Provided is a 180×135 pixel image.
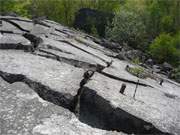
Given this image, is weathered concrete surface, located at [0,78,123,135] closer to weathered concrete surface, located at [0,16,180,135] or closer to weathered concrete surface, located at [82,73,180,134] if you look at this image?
weathered concrete surface, located at [0,16,180,135]

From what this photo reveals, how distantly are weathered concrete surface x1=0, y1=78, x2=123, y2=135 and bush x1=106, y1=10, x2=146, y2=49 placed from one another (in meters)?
13.6

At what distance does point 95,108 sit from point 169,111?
3.23 feet

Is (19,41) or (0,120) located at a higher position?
(0,120)

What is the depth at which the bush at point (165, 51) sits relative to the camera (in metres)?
15.4

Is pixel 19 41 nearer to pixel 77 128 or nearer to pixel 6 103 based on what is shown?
pixel 6 103

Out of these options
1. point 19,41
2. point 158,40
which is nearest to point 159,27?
point 158,40

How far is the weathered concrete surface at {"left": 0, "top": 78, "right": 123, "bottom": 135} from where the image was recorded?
110 inches

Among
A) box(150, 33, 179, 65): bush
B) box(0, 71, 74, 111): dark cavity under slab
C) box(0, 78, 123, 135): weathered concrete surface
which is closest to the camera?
box(0, 78, 123, 135): weathered concrete surface

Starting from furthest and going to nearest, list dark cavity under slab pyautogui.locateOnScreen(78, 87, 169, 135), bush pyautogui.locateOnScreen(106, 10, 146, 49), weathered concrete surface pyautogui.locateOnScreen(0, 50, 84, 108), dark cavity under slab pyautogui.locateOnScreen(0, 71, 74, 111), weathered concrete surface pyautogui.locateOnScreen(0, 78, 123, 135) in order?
bush pyautogui.locateOnScreen(106, 10, 146, 49)
weathered concrete surface pyautogui.locateOnScreen(0, 50, 84, 108)
dark cavity under slab pyautogui.locateOnScreen(0, 71, 74, 111)
dark cavity under slab pyautogui.locateOnScreen(78, 87, 169, 135)
weathered concrete surface pyautogui.locateOnScreen(0, 78, 123, 135)

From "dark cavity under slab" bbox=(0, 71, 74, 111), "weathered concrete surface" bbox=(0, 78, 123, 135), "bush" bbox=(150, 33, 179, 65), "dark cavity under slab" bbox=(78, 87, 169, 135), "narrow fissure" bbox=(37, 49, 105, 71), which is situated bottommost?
"bush" bbox=(150, 33, 179, 65)

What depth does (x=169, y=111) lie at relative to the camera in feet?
13.4

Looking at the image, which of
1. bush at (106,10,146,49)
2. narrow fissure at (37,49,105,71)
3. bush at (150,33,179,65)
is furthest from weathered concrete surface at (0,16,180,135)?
bush at (106,10,146,49)

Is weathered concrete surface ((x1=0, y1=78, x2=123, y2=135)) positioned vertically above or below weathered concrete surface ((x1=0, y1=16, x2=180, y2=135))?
above

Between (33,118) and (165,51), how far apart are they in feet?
43.9
